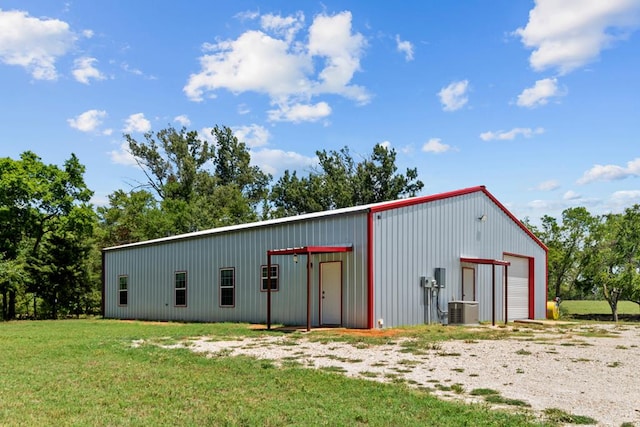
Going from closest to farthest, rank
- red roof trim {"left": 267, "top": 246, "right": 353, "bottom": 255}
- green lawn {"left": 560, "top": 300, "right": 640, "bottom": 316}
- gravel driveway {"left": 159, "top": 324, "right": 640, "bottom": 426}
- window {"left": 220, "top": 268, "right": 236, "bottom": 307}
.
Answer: gravel driveway {"left": 159, "top": 324, "right": 640, "bottom": 426}, red roof trim {"left": 267, "top": 246, "right": 353, "bottom": 255}, window {"left": 220, "top": 268, "right": 236, "bottom": 307}, green lawn {"left": 560, "top": 300, "right": 640, "bottom": 316}

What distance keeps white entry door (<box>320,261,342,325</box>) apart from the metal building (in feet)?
0.09

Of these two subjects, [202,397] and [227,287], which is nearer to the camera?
[202,397]

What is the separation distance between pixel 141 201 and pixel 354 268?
96.3ft

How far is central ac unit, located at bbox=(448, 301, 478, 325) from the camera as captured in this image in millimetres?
16344

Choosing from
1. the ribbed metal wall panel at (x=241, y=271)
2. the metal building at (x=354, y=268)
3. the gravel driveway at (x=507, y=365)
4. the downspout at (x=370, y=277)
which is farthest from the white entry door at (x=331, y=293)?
the gravel driveway at (x=507, y=365)

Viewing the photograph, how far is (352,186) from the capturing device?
43.3m

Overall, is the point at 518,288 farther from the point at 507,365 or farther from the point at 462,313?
the point at 507,365

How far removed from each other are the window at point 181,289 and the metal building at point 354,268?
5cm

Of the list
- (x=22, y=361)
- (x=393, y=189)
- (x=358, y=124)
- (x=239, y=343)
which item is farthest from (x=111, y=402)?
(x=393, y=189)

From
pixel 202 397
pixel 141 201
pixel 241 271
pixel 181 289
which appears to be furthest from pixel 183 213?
pixel 202 397

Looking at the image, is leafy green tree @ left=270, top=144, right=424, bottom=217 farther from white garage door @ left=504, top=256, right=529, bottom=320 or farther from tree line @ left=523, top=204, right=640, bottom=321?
white garage door @ left=504, top=256, right=529, bottom=320

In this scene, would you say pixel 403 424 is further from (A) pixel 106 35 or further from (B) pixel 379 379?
(A) pixel 106 35

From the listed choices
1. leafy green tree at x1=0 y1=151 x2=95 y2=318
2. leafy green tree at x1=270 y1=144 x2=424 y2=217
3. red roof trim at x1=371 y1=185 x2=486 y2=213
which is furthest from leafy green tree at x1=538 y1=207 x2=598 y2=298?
leafy green tree at x1=0 y1=151 x2=95 y2=318

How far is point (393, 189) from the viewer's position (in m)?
42.4
